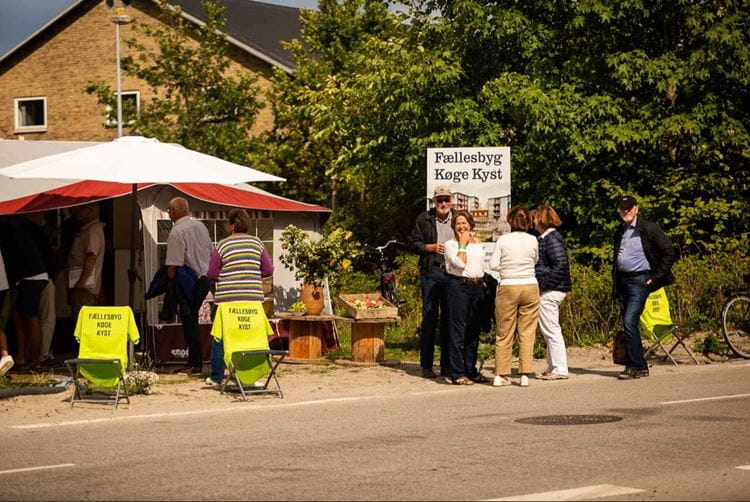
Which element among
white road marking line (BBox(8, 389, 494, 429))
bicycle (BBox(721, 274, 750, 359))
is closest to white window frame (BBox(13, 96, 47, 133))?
bicycle (BBox(721, 274, 750, 359))

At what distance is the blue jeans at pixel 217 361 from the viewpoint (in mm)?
13883

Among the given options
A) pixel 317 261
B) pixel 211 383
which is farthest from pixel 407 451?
pixel 317 261

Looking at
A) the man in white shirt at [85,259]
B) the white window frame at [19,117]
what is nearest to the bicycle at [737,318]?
the man in white shirt at [85,259]

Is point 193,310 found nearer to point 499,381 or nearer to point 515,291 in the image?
→ point 499,381

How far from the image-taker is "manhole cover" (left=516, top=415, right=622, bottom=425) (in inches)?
414

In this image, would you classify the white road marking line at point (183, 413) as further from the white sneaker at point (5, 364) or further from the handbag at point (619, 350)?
the handbag at point (619, 350)

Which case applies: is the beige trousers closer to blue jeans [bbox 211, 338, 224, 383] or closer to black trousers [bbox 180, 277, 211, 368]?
blue jeans [bbox 211, 338, 224, 383]

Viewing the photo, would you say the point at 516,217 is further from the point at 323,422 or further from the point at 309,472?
the point at 309,472

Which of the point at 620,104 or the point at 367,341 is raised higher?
the point at 620,104

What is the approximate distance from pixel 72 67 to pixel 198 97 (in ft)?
41.0

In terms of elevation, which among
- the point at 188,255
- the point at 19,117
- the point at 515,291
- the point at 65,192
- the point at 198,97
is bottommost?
the point at 515,291

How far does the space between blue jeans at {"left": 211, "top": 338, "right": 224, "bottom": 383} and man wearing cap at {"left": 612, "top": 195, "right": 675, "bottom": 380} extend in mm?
4364

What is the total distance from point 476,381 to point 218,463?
240 inches

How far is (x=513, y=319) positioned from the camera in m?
13.9
